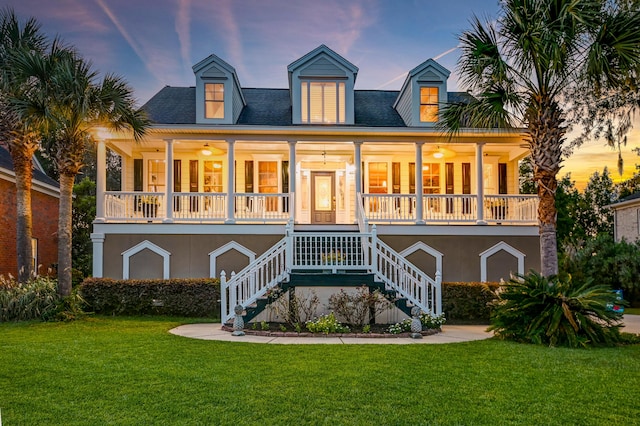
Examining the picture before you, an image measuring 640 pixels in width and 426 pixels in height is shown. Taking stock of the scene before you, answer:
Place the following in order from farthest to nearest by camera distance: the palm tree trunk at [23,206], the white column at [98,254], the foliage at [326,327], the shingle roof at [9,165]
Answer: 1. the shingle roof at [9,165]
2. the white column at [98,254]
3. the palm tree trunk at [23,206]
4. the foliage at [326,327]

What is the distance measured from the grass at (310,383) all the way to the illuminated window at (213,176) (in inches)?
357

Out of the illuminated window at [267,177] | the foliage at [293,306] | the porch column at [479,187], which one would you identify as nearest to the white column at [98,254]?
the illuminated window at [267,177]

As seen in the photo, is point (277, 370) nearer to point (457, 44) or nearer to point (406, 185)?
point (457, 44)

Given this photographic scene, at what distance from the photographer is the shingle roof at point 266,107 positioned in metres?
16.2

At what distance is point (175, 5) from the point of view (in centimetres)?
1527

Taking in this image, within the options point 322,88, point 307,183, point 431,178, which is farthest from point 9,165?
point 431,178

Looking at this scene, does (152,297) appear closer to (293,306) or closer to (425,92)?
(293,306)

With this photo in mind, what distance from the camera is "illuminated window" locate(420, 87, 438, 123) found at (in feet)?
52.1

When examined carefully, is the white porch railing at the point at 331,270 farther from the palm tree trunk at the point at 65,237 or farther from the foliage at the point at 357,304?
the palm tree trunk at the point at 65,237

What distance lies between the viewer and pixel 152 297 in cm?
1255

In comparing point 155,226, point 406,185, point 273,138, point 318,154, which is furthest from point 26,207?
point 406,185

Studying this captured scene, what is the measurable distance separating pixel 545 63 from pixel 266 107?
34.5 ft

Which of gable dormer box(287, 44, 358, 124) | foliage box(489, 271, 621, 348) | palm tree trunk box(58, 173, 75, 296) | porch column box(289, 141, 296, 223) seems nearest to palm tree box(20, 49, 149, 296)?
palm tree trunk box(58, 173, 75, 296)

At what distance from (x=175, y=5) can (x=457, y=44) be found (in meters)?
9.28
